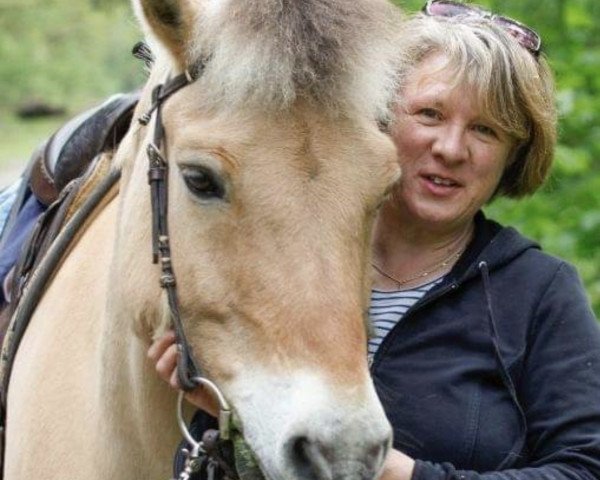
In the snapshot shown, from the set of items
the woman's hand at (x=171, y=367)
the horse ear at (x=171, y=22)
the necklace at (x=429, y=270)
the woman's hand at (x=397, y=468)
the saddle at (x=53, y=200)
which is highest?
the horse ear at (x=171, y=22)

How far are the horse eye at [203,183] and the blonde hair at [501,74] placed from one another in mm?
671

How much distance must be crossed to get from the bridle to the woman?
0.08 metres

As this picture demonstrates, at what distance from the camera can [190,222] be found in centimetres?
263

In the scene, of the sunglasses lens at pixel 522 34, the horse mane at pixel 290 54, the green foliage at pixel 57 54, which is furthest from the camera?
the green foliage at pixel 57 54

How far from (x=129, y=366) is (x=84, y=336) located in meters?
0.34

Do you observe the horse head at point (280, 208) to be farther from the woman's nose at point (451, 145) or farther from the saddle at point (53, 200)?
the saddle at point (53, 200)

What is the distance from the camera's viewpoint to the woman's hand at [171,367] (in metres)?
2.67

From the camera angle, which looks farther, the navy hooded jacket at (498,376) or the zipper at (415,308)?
the zipper at (415,308)

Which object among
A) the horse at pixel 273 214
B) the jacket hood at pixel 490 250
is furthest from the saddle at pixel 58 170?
the jacket hood at pixel 490 250

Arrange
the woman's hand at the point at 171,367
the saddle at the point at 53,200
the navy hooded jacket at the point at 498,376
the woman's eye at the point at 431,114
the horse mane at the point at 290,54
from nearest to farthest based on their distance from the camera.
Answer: the horse mane at the point at 290,54
the woman's hand at the point at 171,367
the navy hooded jacket at the point at 498,376
the woman's eye at the point at 431,114
the saddle at the point at 53,200

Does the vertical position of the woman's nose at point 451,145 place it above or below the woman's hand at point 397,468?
above

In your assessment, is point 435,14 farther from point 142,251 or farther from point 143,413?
point 143,413

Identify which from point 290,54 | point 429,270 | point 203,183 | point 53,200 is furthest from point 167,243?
point 53,200

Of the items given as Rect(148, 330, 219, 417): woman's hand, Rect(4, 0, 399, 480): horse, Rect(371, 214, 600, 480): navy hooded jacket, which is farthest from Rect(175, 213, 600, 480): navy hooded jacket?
Rect(4, 0, 399, 480): horse
